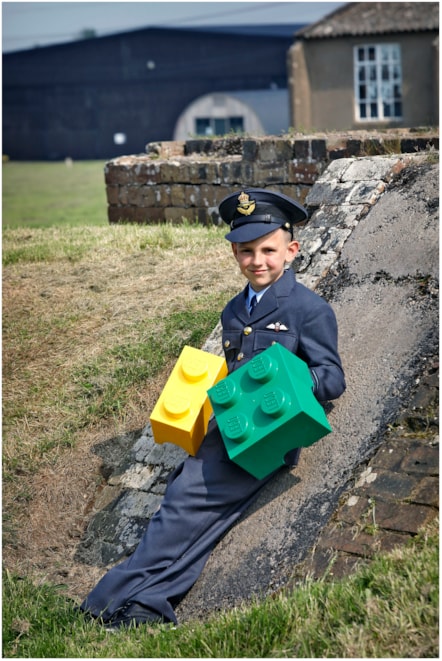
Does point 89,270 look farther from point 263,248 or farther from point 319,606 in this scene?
point 319,606

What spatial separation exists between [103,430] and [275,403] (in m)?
2.27

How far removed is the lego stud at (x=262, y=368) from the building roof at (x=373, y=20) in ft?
64.6

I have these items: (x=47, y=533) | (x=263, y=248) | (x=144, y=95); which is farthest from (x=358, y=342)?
(x=144, y=95)

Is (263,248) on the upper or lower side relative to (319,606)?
upper

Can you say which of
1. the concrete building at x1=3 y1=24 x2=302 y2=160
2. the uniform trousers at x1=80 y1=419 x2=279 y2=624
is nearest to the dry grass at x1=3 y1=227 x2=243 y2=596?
the uniform trousers at x1=80 y1=419 x2=279 y2=624

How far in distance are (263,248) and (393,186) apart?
5.16ft

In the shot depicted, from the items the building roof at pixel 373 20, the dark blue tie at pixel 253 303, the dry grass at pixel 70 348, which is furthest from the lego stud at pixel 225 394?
the building roof at pixel 373 20

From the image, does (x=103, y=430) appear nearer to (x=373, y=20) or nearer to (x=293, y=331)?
(x=293, y=331)

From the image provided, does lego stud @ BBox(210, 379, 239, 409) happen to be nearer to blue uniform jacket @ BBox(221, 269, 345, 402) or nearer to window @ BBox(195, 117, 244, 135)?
blue uniform jacket @ BBox(221, 269, 345, 402)

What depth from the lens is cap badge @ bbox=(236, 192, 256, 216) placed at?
14.3 feet

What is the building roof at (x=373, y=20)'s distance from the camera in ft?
72.1

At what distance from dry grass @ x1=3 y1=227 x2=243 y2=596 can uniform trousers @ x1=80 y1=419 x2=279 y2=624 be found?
1.58 feet

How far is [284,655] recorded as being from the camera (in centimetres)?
332

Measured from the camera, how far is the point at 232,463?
420cm
